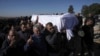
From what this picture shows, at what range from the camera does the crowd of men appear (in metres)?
5.07

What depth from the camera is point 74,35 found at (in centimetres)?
807

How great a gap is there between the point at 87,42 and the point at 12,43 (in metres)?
3.60

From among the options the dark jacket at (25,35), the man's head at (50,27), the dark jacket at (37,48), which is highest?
the man's head at (50,27)

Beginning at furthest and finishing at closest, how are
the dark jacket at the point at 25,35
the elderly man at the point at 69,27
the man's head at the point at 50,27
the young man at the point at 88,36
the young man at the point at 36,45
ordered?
the elderly man at the point at 69,27, the young man at the point at 88,36, the man's head at the point at 50,27, the dark jacket at the point at 25,35, the young man at the point at 36,45

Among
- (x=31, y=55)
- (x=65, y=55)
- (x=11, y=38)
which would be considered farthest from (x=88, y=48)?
(x=11, y=38)

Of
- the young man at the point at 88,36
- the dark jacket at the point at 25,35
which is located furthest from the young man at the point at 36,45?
the young man at the point at 88,36

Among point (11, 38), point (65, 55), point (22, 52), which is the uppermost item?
point (11, 38)

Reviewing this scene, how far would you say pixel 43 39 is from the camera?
587 cm

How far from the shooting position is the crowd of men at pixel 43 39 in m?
5.07

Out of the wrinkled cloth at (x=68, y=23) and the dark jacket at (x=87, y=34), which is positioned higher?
the wrinkled cloth at (x=68, y=23)

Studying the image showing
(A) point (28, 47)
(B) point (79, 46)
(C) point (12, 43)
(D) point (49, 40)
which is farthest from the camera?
(B) point (79, 46)

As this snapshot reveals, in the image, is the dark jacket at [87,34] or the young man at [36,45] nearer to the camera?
the young man at [36,45]

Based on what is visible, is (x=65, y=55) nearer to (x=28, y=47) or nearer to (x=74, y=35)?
(x=74, y=35)

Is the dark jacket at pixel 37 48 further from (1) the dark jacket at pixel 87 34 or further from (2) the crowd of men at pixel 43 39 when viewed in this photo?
(1) the dark jacket at pixel 87 34
